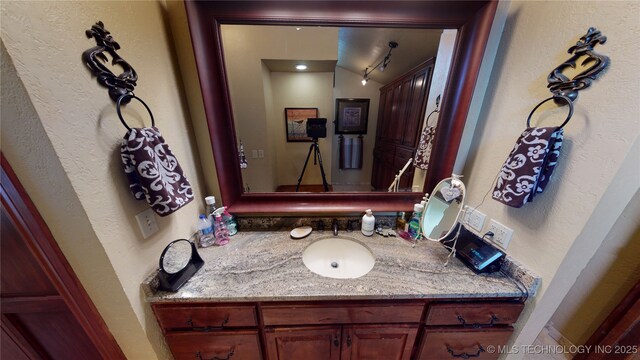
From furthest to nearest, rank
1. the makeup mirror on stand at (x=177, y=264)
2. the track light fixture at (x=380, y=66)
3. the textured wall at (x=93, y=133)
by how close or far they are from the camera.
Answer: the track light fixture at (x=380, y=66) → the makeup mirror on stand at (x=177, y=264) → the textured wall at (x=93, y=133)

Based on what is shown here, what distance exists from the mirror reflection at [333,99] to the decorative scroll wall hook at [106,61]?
1.25 ft

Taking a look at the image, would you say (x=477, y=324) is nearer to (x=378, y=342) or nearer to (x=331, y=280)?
(x=378, y=342)

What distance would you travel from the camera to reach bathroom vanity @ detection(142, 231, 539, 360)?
715 mm

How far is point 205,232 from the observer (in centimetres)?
95

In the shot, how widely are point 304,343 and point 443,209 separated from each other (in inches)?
34.7

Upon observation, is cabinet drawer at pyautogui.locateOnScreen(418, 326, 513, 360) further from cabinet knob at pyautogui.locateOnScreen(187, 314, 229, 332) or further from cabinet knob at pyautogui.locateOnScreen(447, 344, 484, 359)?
cabinet knob at pyautogui.locateOnScreen(187, 314, 229, 332)

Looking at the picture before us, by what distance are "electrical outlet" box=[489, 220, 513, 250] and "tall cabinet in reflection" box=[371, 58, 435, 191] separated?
396 millimetres

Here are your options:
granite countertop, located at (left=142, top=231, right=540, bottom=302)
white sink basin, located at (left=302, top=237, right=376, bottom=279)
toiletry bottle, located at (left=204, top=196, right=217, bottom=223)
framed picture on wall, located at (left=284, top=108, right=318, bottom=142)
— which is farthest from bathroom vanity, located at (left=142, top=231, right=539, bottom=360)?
framed picture on wall, located at (left=284, top=108, right=318, bottom=142)

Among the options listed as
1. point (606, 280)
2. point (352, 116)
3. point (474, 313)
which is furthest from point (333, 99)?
point (606, 280)

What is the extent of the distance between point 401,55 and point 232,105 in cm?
89

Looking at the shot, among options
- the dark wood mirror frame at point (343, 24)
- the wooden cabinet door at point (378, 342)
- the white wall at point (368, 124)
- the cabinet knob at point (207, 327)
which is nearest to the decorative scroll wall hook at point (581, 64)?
the dark wood mirror frame at point (343, 24)

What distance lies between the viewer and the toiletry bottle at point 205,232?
37.0 inches

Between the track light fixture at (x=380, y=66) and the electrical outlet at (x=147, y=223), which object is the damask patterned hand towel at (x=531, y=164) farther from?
the electrical outlet at (x=147, y=223)

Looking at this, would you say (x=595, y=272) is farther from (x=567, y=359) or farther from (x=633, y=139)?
(x=633, y=139)
